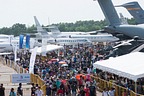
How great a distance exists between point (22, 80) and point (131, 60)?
844 centimetres

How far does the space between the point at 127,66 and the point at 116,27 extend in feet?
71.4

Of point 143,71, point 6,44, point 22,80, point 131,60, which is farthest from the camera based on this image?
point 6,44

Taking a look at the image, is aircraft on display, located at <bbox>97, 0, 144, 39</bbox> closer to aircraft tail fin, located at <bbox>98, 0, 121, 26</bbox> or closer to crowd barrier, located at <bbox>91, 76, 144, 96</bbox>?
aircraft tail fin, located at <bbox>98, 0, 121, 26</bbox>

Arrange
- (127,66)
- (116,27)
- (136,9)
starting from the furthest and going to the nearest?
(136,9)
(116,27)
(127,66)

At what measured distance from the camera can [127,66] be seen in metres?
21.9

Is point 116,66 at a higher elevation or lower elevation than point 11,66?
higher

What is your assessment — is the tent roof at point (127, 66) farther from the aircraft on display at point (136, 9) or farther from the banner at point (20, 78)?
the aircraft on display at point (136, 9)

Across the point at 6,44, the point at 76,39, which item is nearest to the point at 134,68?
the point at 6,44

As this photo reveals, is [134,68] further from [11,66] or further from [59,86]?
[11,66]

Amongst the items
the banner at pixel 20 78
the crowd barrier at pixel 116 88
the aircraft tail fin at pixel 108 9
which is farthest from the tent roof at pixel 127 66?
the aircraft tail fin at pixel 108 9

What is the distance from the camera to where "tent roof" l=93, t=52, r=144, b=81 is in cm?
1958

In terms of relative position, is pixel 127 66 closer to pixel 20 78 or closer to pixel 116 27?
pixel 20 78

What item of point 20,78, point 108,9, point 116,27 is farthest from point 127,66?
point 108,9

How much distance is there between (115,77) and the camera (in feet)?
84.8
